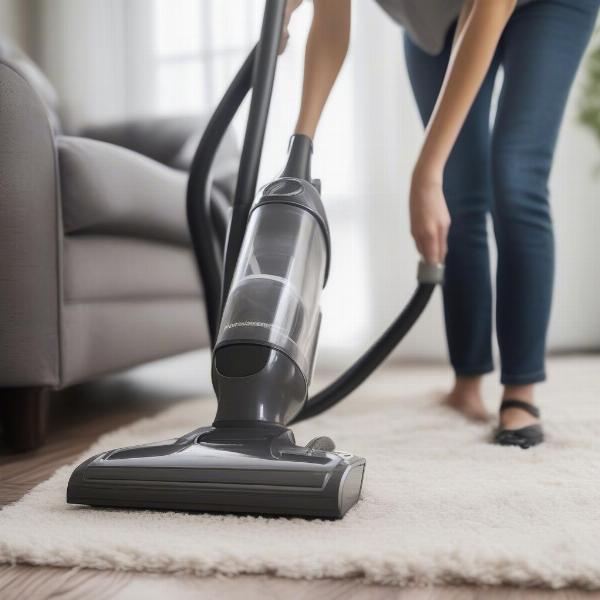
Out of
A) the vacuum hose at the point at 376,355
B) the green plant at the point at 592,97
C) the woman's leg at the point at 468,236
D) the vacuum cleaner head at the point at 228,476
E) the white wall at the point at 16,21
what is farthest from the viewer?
the white wall at the point at 16,21

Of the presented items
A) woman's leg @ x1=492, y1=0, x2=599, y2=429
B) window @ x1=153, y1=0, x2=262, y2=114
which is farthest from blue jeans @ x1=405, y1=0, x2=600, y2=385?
window @ x1=153, y1=0, x2=262, y2=114

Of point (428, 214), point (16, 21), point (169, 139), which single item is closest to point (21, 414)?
point (428, 214)

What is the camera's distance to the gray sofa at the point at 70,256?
98cm

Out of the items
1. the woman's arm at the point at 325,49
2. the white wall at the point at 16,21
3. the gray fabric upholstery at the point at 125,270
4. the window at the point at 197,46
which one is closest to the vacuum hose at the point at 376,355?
the woman's arm at the point at 325,49

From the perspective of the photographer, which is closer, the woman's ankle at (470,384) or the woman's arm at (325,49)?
the woman's arm at (325,49)

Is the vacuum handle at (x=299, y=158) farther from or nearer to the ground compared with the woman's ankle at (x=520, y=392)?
farther from the ground

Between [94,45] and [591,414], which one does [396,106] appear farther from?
[591,414]

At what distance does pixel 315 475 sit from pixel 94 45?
275cm

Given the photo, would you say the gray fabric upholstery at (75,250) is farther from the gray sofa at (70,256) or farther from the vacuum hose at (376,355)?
the vacuum hose at (376,355)

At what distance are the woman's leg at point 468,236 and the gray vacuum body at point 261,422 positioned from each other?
486 mm

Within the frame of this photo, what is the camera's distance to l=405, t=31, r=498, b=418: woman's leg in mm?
1244

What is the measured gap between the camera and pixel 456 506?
2.26 feet

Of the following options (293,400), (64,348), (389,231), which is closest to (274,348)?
(293,400)

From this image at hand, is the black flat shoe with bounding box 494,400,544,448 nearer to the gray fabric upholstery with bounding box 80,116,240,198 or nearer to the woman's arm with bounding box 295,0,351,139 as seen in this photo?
the woman's arm with bounding box 295,0,351,139
